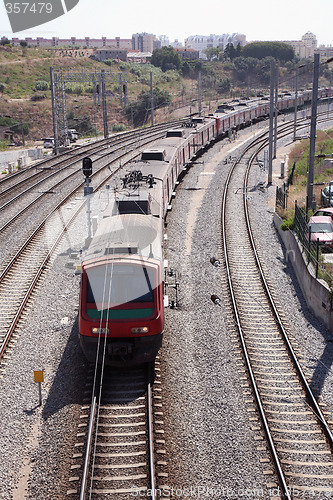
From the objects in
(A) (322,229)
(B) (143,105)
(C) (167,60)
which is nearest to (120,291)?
(A) (322,229)

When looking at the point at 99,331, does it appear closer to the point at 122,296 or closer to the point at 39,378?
the point at 122,296

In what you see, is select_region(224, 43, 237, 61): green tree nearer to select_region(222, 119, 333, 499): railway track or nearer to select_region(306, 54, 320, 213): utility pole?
select_region(306, 54, 320, 213): utility pole

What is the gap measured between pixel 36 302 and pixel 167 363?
16.5ft

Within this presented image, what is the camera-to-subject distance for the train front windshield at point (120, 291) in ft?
35.4

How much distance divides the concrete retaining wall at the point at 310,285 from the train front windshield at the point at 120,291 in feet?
18.2

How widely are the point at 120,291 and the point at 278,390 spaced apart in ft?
12.9

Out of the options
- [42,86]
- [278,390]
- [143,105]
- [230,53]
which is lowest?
[278,390]

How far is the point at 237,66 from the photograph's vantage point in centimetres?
14000

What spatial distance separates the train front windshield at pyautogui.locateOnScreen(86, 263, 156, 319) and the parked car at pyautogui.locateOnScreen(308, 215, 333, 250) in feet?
29.3

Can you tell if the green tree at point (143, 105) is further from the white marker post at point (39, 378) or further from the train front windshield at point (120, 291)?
the white marker post at point (39, 378)

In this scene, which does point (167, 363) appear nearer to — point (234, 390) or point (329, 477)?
point (234, 390)

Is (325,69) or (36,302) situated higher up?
(325,69)

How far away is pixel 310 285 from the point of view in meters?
15.5

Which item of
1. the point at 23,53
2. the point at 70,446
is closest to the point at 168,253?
the point at 70,446
